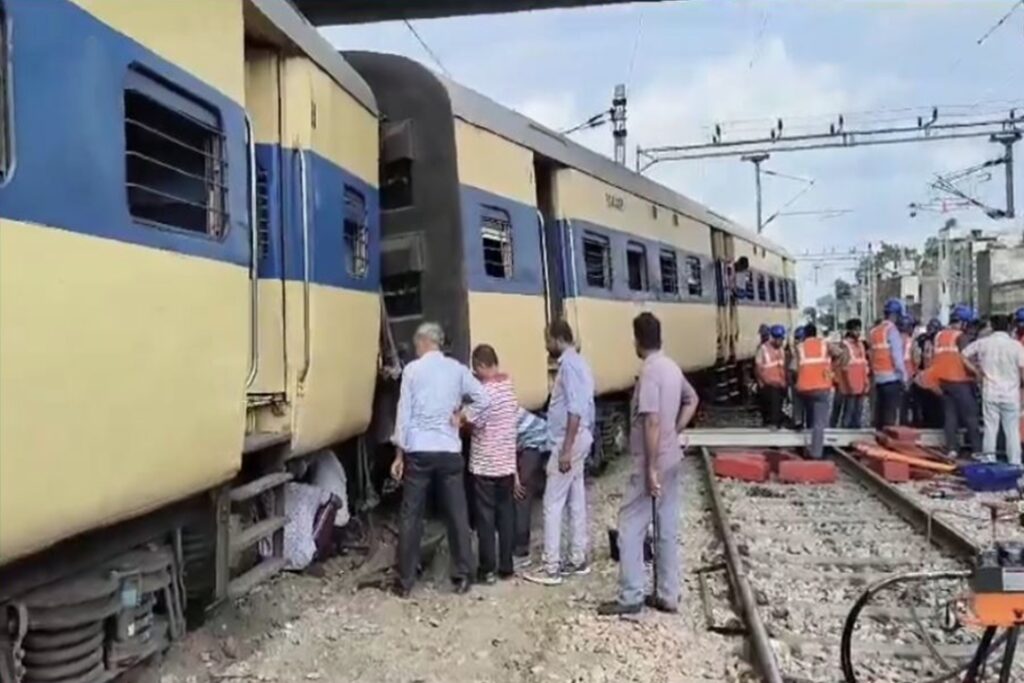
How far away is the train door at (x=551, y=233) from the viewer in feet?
39.1

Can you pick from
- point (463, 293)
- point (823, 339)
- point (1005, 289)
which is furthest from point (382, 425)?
point (1005, 289)

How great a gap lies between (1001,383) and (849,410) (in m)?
4.53

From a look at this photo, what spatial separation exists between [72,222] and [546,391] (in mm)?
7300

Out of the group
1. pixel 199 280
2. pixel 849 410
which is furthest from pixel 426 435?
pixel 849 410

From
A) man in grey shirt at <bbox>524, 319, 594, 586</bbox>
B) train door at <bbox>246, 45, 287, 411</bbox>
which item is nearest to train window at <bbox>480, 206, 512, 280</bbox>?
man in grey shirt at <bbox>524, 319, 594, 586</bbox>

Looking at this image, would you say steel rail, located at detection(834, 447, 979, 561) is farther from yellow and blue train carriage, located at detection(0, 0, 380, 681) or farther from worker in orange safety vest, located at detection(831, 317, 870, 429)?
yellow and blue train carriage, located at detection(0, 0, 380, 681)

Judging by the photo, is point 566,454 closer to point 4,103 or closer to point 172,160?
point 172,160

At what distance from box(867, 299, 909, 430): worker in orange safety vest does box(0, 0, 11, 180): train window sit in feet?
44.4

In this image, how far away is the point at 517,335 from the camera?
1035cm

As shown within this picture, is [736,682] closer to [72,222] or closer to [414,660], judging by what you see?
[414,660]

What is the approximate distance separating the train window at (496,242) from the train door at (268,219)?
281cm

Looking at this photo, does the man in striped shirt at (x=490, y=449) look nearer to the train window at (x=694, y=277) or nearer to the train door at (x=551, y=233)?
the train door at (x=551, y=233)

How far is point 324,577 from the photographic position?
8492 millimetres

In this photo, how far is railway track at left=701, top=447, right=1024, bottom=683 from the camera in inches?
261
